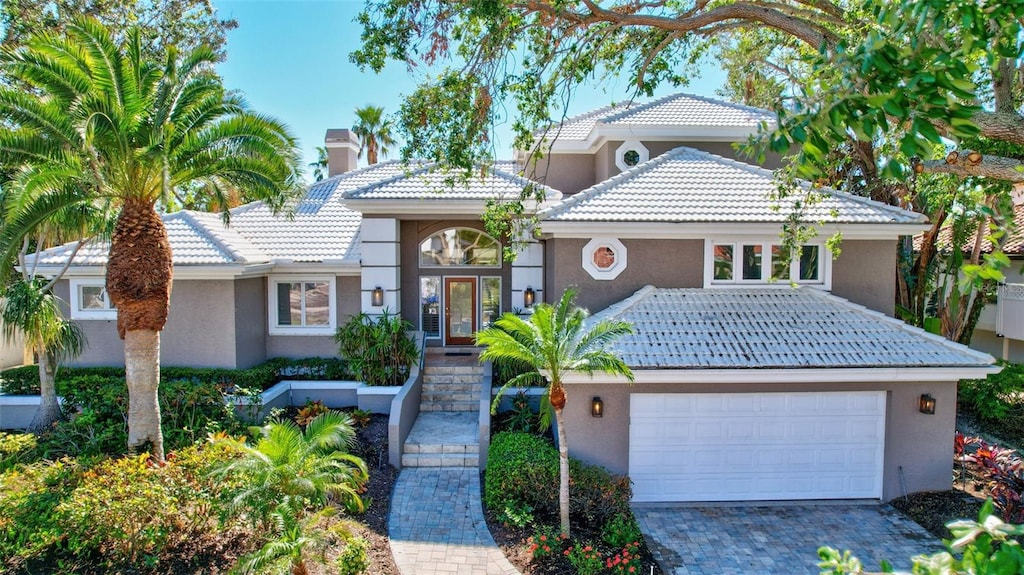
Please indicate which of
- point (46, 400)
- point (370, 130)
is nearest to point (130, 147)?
point (46, 400)

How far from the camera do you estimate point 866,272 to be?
12703 mm

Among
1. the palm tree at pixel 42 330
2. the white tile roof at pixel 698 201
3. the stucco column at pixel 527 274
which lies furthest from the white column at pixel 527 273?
the palm tree at pixel 42 330

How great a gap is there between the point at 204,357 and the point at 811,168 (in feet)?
49.7

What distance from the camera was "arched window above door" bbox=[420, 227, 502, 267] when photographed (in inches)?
687

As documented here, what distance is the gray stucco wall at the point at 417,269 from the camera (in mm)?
17312

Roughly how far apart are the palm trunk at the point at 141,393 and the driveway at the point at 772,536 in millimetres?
9055

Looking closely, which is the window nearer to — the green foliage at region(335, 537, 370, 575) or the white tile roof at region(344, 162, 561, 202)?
the white tile roof at region(344, 162, 561, 202)

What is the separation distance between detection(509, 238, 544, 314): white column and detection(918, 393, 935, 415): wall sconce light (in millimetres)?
Result: 9098

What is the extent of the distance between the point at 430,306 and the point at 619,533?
34.5ft

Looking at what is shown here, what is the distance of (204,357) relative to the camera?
14867mm

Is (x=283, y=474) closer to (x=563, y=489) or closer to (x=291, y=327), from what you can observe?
(x=563, y=489)

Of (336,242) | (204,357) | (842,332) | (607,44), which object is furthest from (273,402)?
(842,332)

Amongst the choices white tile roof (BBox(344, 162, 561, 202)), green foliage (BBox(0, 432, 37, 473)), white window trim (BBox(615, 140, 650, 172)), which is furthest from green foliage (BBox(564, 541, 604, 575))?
white window trim (BBox(615, 140, 650, 172))

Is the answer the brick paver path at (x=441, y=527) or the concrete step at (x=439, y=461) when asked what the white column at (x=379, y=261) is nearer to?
the concrete step at (x=439, y=461)
